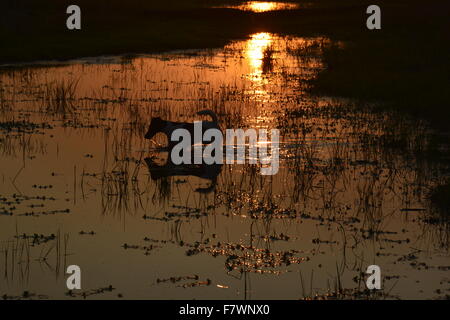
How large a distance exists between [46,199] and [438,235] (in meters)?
4.47

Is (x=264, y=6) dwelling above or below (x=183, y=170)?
above

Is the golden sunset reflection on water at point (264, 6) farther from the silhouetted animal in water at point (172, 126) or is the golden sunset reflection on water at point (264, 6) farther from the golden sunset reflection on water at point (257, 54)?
the silhouetted animal in water at point (172, 126)

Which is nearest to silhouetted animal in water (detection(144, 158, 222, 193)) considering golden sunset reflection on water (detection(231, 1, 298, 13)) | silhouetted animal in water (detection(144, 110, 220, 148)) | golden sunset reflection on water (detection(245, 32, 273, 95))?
silhouetted animal in water (detection(144, 110, 220, 148))

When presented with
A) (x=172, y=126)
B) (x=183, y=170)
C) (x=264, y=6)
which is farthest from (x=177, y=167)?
(x=264, y=6)

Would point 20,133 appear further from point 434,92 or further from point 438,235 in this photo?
point 434,92

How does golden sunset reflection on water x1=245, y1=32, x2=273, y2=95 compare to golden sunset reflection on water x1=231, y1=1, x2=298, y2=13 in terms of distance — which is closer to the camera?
golden sunset reflection on water x1=245, y1=32, x2=273, y2=95

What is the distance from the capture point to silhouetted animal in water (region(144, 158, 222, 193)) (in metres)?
11.0

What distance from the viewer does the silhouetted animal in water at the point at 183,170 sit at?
435 inches

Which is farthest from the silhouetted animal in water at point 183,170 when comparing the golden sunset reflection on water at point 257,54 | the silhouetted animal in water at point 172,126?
the golden sunset reflection on water at point 257,54

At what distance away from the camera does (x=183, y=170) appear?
11508 millimetres

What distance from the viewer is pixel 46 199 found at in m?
9.72

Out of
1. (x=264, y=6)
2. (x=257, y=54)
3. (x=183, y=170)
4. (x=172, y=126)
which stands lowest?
(x=183, y=170)

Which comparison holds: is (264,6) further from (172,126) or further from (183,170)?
(183,170)

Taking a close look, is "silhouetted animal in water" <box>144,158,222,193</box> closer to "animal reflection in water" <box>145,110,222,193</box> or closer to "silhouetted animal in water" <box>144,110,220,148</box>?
"animal reflection in water" <box>145,110,222,193</box>
